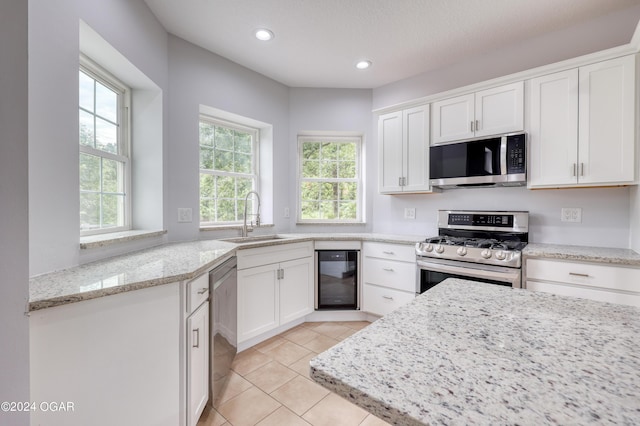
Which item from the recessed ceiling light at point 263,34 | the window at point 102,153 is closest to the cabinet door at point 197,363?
the window at point 102,153

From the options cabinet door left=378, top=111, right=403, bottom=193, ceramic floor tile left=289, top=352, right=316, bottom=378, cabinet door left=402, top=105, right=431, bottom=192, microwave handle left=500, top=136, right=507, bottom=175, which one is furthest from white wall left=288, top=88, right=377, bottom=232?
ceramic floor tile left=289, top=352, right=316, bottom=378

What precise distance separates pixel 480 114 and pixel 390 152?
867 mm

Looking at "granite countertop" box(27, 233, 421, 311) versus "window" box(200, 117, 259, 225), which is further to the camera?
"window" box(200, 117, 259, 225)

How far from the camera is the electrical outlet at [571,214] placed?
224cm

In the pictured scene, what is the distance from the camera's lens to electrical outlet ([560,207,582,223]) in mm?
2240

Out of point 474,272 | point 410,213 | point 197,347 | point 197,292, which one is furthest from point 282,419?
point 410,213

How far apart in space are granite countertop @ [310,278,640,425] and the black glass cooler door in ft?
6.80

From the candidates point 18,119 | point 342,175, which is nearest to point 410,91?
point 342,175

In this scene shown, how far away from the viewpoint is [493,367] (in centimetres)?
51

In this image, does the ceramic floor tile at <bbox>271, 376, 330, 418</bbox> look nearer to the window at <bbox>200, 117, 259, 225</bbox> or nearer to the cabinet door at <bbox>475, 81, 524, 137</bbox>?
the window at <bbox>200, 117, 259, 225</bbox>

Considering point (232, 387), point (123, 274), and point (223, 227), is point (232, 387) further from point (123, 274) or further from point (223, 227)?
point (223, 227)

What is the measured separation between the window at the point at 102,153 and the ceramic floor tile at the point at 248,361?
1328 millimetres

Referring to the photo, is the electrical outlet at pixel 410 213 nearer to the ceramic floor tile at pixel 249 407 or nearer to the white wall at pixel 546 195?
the white wall at pixel 546 195

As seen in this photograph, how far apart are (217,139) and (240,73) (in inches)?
28.1
